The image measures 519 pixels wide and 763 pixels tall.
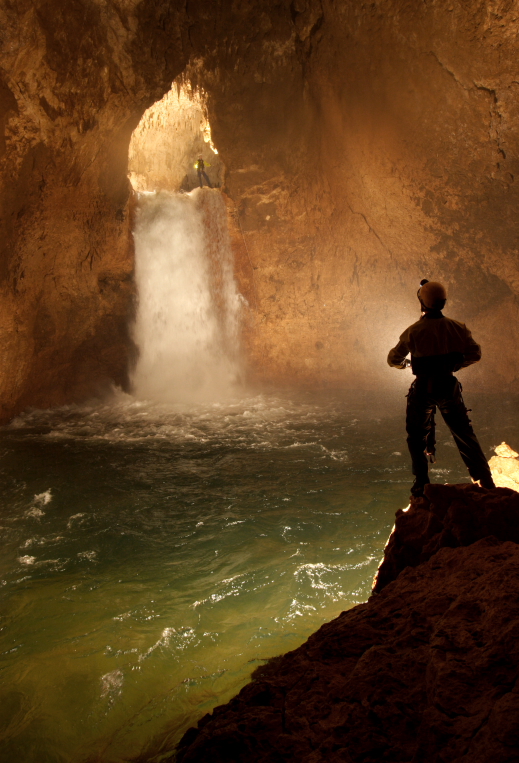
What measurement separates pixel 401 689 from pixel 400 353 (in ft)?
7.98

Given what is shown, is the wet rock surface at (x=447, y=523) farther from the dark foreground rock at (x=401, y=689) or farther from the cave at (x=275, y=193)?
the cave at (x=275, y=193)

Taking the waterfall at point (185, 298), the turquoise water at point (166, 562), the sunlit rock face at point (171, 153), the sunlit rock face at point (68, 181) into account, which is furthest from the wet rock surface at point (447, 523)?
the sunlit rock face at point (171, 153)

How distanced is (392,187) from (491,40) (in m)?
2.81

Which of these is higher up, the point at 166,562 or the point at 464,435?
the point at 464,435

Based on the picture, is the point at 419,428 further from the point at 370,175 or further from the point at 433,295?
the point at 370,175

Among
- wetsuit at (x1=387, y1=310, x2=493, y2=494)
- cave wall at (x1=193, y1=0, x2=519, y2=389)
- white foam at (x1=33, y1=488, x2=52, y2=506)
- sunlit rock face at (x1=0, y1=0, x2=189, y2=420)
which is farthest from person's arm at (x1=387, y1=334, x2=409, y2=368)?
sunlit rock face at (x1=0, y1=0, x2=189, y2=420)

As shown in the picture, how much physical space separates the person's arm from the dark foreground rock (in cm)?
170

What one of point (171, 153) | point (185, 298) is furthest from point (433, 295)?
point (171, 153)

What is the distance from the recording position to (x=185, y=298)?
432 inches

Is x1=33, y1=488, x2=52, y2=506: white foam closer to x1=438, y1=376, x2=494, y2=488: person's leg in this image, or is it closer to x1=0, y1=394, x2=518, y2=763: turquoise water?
x1=0, y1=394, x2=518, y2=763: turquoise water

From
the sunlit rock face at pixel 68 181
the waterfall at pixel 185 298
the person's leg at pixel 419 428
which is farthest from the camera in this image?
the waterfall at pixel 185 298

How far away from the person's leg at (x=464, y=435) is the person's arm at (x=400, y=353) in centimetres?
36

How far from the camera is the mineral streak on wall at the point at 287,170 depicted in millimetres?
6203

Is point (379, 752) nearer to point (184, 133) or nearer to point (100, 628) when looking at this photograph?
point (100, 628)
